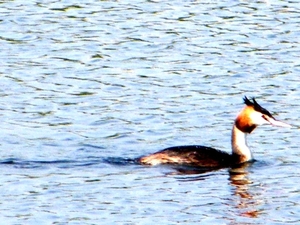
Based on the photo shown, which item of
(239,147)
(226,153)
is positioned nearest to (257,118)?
(239,147)

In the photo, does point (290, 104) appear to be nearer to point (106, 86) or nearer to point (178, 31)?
point (106, 86)

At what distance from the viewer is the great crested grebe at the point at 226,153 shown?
1560 cm

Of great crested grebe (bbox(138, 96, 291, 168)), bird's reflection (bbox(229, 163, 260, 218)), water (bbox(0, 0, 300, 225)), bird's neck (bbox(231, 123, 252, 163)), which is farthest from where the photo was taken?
bird's neck (bbox(231, 123, 252, 163))

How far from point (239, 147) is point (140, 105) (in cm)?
220

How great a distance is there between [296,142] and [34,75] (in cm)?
487

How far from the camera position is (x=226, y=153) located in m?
16.1

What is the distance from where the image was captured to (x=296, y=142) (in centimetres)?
1634

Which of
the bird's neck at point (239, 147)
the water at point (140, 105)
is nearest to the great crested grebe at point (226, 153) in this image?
the bird's neck at point (239, 147)

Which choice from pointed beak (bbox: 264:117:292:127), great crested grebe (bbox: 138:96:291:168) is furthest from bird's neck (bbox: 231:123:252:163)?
pointed beak (bbox: 264:117:292:127)

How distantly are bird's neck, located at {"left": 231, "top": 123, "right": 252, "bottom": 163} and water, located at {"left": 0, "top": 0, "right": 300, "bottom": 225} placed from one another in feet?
0.72

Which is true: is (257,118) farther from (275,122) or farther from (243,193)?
(243,193)

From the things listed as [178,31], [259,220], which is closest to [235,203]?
[259,220]

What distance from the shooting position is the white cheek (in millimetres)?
16312

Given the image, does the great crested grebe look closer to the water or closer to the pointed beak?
the pointed beak
